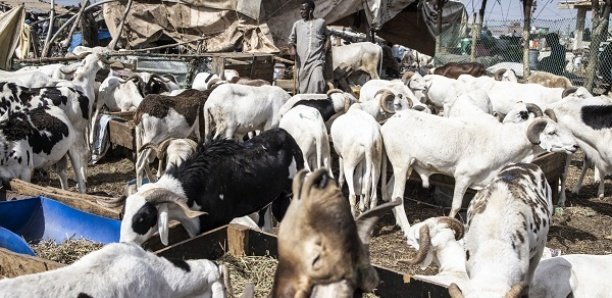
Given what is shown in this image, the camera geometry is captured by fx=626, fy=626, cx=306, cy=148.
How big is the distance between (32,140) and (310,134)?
3.50 m

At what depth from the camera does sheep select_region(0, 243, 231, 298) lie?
10.2ft

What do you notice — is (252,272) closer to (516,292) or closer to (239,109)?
(516,292)

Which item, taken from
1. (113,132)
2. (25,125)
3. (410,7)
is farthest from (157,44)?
(25,125)

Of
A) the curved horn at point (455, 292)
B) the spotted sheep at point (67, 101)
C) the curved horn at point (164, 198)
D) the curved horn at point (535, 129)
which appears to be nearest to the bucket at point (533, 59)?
the curved horn at point (535, 129)

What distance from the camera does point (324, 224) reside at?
166 cm

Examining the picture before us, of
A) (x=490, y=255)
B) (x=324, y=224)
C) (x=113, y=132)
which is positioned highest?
(x=324, y=224)

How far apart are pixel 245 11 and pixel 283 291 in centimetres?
1486

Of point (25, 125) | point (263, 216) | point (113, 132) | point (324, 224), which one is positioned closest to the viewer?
point (324, 224)

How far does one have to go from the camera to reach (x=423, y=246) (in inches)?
188

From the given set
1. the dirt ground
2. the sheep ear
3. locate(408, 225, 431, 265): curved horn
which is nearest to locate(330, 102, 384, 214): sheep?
the dirt ground

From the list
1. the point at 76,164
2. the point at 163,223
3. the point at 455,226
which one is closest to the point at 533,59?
the point at 76,164

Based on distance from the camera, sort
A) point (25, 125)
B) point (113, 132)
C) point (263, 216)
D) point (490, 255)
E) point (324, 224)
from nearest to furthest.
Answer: point (324, 224), point (490, 255), point (263, 216), point (25, 125), point (113, 132)

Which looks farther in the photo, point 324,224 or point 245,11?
point 245,11

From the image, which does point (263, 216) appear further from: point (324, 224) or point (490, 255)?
point (324, 224)
